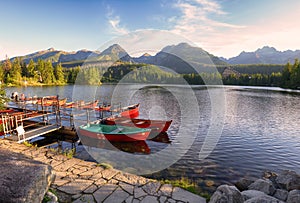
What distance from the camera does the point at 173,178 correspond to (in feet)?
33.1

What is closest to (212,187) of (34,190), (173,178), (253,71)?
(173,178)

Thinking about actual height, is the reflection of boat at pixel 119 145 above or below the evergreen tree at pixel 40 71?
below

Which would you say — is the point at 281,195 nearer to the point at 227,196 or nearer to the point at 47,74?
the point at 227,196

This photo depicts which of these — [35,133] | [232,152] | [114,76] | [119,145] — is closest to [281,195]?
[232,152]

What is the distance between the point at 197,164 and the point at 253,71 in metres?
164

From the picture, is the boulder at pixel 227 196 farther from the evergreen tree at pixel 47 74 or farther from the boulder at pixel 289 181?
the evergreen tree at pixel 47 74

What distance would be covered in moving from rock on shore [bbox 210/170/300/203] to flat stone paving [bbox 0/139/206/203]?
0.71 metres

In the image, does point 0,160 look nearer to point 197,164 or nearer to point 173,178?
point 173,178

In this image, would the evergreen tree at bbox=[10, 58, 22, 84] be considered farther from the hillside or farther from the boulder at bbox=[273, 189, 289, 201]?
the boulder at bbox=[273, 189, 289, 201]

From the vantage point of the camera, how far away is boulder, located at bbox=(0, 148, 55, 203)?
11.9 ft

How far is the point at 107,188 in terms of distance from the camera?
5.77 m

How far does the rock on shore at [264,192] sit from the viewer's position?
482 cm

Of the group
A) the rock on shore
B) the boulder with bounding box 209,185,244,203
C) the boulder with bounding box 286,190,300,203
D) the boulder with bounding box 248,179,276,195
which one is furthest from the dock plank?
the boulder with bounding box 286,190,300,203

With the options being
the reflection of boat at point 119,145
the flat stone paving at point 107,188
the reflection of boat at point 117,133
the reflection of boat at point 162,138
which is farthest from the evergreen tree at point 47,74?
the flat stone paving at point 107,188
